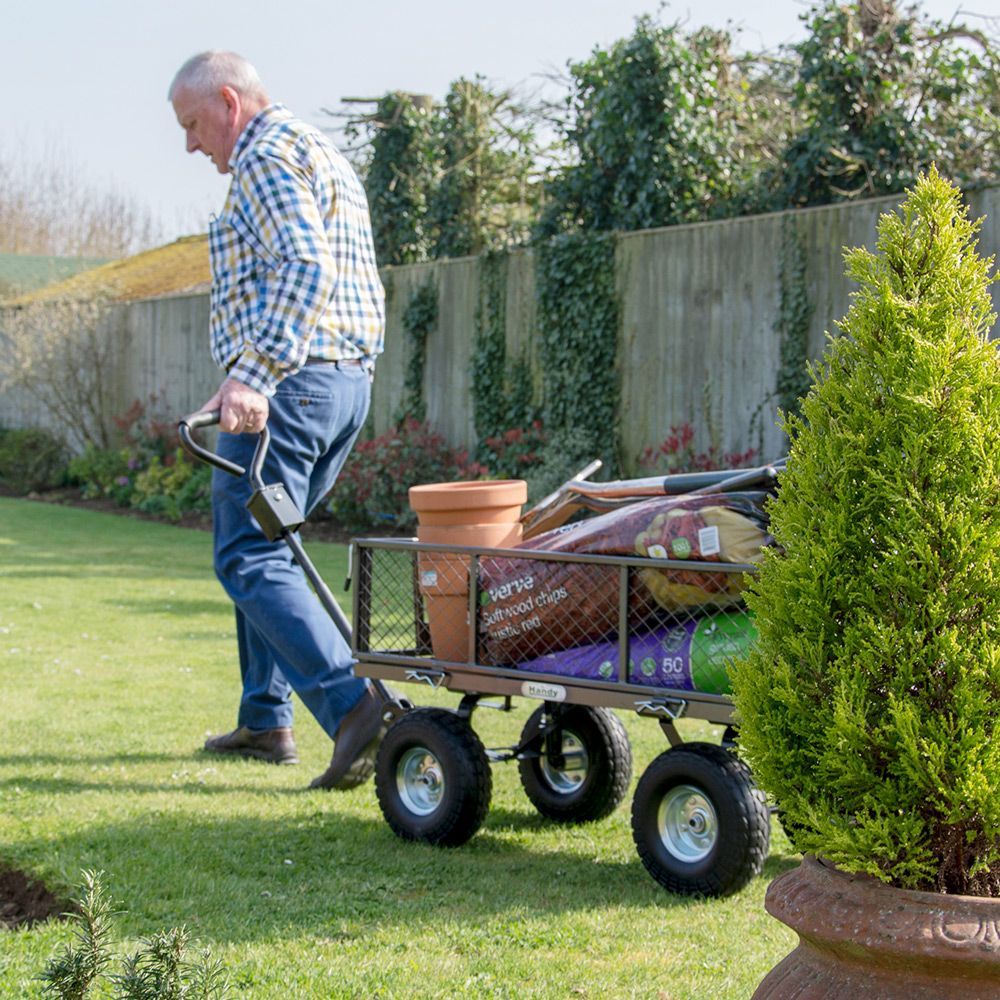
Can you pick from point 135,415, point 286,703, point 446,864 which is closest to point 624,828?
point 446,864

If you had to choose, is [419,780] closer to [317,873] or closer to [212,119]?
[317,873]

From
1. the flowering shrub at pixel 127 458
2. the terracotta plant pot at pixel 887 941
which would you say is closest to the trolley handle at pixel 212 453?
the terracotta plant pot at pixel 887 941

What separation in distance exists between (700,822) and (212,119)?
292cm

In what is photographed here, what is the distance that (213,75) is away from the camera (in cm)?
470

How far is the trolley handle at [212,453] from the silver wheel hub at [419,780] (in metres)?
0.97

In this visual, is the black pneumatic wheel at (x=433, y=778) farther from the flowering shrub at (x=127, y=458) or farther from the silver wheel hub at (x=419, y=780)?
the flowering shrub at (x=127, y=458)

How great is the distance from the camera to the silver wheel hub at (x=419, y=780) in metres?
3.96

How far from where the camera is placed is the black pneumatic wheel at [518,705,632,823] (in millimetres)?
4207

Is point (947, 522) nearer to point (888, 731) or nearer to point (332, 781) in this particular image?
point (888, 731)

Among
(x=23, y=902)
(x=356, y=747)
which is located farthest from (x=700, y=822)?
(x=23, y=902)

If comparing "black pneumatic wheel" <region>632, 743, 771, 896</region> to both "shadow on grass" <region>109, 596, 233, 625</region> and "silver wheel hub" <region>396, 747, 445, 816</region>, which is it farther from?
"shadow on grass" <region>109, 596, 233, 625</region>

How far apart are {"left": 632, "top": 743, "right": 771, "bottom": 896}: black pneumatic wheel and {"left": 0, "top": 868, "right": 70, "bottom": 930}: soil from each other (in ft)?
4.82

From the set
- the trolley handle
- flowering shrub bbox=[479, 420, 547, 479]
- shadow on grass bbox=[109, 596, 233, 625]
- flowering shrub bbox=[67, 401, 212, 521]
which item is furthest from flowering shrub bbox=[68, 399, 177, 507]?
the trolley handle

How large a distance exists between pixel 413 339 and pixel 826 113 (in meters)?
4.63
